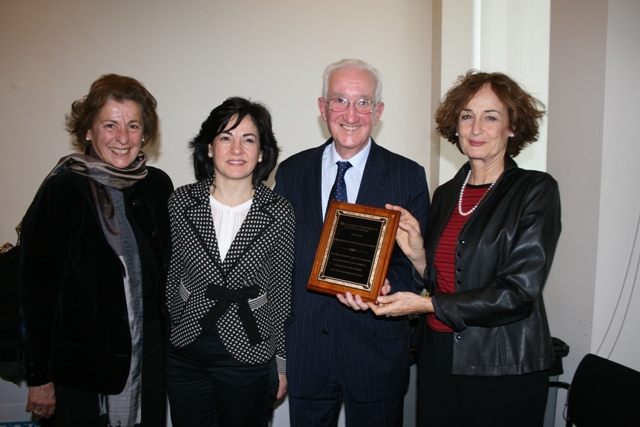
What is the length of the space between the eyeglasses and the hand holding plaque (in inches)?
22.1

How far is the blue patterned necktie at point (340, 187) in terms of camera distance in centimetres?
251

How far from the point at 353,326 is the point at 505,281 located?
764mm

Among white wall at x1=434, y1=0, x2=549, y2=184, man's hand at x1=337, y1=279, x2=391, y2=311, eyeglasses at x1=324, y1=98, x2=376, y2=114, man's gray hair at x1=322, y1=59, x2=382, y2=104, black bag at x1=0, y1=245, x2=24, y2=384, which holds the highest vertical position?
white wall at x1=434, y1=0, x2=549, y2=184

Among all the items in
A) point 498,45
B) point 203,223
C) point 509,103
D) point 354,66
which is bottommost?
point 203,223

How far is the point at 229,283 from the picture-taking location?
7.42 feet

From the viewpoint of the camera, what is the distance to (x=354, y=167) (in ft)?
8.55

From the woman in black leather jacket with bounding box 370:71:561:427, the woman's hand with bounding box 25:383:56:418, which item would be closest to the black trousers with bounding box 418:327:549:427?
the woman in black leather jacket with bounding box 370:71:561:427

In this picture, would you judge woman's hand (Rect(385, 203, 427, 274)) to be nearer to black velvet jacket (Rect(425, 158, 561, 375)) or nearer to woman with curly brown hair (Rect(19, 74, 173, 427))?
black velvet jacket (Rect(425, 158, 561, 375))

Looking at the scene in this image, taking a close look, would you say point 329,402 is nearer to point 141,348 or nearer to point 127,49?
point 141,348

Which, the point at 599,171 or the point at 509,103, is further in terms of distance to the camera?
the point at 599,171

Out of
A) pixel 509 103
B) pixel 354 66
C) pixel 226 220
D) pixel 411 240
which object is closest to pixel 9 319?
pixel 226 220

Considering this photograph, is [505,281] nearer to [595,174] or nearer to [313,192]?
[595,174]

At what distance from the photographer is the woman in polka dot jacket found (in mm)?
2248

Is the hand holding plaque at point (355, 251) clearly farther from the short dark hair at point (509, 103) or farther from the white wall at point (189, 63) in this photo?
the white wall at point (189, 63)
